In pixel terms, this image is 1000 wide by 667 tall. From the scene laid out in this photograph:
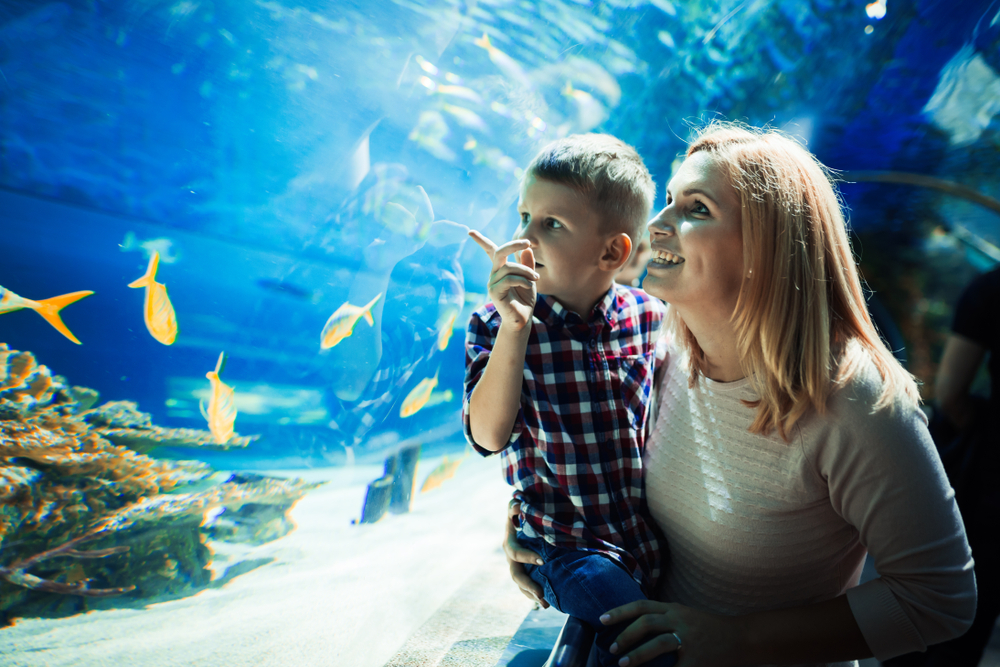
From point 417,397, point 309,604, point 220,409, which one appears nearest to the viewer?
point 220,409

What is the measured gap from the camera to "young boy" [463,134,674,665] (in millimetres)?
1122

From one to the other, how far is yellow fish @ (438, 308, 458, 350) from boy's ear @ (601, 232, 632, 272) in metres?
1.06

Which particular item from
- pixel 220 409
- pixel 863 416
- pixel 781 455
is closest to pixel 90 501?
pixel 220 409

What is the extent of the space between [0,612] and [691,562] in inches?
61.2

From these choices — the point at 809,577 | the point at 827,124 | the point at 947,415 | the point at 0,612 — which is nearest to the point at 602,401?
the point at 809,577

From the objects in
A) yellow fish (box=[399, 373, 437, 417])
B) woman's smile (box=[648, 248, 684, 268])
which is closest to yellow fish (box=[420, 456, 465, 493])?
yellow fish (box=[399, 373, 437, 417])

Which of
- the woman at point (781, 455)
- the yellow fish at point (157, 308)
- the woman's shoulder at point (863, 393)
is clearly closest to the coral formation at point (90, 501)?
the yellow fish at point (157, 308)

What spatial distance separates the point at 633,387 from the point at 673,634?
1.72ft

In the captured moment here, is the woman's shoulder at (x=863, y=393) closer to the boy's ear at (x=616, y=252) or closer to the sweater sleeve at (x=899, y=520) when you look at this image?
the sweater sleeve at (x=899, y=520)

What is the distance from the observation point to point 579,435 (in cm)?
121

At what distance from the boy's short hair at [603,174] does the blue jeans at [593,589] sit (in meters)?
0.76

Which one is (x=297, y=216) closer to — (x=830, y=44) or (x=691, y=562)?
(x=691, y=562)

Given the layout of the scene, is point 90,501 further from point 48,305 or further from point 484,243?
point 484,243

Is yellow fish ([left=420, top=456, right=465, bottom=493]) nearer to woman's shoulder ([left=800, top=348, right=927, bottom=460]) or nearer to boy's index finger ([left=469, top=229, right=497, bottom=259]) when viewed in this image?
boy's index finger ([left=469, top=229, right=497, bottom=259])
